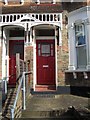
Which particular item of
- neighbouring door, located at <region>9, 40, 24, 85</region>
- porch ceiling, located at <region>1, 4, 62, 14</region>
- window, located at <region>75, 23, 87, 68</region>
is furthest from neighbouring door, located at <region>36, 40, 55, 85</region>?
porch ceiling, located at <region>1, 4, 62, 14</region>

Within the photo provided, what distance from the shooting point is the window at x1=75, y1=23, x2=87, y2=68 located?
466 inches

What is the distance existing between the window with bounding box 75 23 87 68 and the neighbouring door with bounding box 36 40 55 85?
1.42 meters

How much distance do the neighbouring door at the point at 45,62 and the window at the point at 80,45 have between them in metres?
1.42

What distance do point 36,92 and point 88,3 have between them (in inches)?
183

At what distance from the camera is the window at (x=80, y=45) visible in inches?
466

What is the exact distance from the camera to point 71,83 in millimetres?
12164

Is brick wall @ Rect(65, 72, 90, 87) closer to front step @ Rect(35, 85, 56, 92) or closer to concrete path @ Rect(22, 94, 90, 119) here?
concrete path @ Rect(22, 94, 90, 119)

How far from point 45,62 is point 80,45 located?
209 centimetres

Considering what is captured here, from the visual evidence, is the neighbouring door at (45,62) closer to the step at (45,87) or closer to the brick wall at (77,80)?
the step at (45,87)

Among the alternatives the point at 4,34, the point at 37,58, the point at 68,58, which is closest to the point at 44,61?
the point at 37,58

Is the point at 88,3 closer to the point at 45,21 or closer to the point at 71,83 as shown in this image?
the point at 45,21

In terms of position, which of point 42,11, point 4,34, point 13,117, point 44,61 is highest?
point 42,11

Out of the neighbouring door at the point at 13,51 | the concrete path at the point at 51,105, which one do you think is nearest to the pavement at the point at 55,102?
the concrete path at the point at 51,105

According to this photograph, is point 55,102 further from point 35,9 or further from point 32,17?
point 35,9
